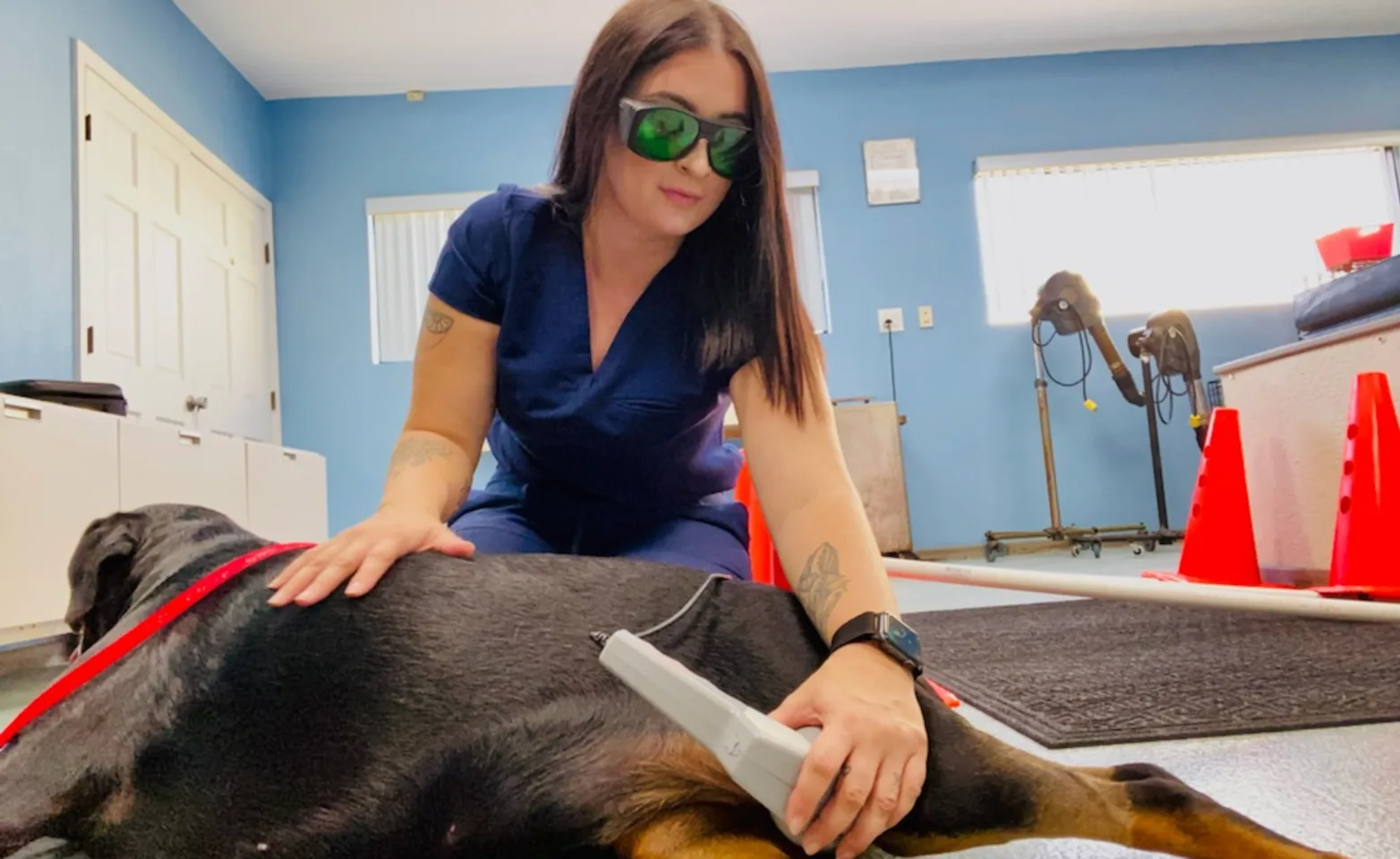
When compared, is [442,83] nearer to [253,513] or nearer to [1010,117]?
[253,513]

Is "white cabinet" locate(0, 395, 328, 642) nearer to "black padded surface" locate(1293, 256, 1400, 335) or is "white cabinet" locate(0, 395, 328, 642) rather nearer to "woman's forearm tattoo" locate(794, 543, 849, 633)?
"woman's forearm tattoo" locate(794, 543, 849, 633)

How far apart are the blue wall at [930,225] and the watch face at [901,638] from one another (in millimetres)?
4404

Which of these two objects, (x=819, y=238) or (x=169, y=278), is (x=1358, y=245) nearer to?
(x=819, y=238)

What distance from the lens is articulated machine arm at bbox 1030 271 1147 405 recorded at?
15.0 feet

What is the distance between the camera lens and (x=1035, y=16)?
4875 mm

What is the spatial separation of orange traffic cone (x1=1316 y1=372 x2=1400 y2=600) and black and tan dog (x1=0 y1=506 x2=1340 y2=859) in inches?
76.6

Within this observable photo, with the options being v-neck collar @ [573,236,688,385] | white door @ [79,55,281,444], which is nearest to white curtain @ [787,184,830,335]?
white door @ [79,55,281,444]

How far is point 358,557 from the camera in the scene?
0.81 meters

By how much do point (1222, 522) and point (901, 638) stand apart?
2411 mm

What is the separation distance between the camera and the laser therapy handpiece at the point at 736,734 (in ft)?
1.97

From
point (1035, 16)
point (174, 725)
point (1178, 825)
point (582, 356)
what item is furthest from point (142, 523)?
point (1035, 16)

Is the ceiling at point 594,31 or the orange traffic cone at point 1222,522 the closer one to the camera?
the orange traffic cone at point 1222,522


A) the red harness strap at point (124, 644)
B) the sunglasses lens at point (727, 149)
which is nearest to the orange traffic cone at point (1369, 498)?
the sunglasses lens at point (727, 149)

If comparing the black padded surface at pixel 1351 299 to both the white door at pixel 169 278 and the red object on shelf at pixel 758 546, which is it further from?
the white door at pixel 169 278
